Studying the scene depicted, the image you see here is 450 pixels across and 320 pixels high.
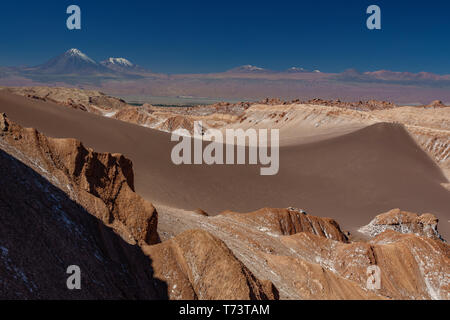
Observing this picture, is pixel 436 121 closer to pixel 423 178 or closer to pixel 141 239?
pixel 423 178

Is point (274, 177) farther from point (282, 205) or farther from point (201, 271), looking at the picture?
point (201, 271)

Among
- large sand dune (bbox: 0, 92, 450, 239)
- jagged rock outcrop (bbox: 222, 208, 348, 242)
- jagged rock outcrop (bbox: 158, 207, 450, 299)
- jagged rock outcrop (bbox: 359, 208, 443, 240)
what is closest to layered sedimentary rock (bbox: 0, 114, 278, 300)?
jagged rock outcrop (bbox: 158, 207, 450, 299)

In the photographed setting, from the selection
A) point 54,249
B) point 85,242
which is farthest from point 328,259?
point 54,249

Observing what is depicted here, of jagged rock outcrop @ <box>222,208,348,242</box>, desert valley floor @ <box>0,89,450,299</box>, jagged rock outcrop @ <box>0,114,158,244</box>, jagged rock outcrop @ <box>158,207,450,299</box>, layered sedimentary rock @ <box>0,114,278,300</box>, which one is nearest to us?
layered sedimentary rock @ <box>0,114,278,300</box>

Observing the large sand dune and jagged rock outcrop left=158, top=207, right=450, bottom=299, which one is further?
the large sand dune

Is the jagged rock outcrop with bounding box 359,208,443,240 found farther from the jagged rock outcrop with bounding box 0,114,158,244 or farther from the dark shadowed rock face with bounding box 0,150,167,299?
the dark shadowed rock face with bounding box 0,150,167,299

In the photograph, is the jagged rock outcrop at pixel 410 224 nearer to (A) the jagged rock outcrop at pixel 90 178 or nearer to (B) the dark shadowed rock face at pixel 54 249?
(A) the jagged rock outcrop at pixel 90 178
